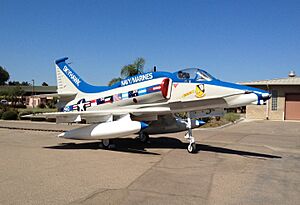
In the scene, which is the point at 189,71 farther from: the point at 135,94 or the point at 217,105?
the point at 135,94

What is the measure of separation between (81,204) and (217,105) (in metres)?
6.30

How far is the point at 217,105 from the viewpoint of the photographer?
9.95 m

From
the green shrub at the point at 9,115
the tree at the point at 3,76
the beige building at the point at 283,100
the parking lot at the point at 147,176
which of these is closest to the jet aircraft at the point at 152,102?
the parking lot at the point at 147,176

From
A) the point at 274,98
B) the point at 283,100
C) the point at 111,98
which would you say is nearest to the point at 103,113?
the point at 111,98

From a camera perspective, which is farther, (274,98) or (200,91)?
(274,98)

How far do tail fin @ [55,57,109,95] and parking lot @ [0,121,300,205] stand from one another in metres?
3.10

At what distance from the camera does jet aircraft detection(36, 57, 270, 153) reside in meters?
9.74

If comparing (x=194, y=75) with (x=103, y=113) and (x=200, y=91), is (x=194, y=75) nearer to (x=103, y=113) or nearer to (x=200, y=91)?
(x=200, y=91)

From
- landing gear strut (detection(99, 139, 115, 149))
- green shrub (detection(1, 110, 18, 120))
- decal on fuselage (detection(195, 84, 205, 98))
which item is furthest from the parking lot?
green shrub (detection(1, 110, 18, 120))

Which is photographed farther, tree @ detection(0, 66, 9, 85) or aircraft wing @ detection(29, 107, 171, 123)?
tree @ detection(0, 66, 9, 85)

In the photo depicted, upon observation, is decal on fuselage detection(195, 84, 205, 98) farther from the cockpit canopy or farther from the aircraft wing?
the aircraft wing

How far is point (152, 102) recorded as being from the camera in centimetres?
1109

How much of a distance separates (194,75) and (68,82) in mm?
6562

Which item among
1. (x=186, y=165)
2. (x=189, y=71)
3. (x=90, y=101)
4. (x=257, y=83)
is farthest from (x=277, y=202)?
(x=257, y=83)
